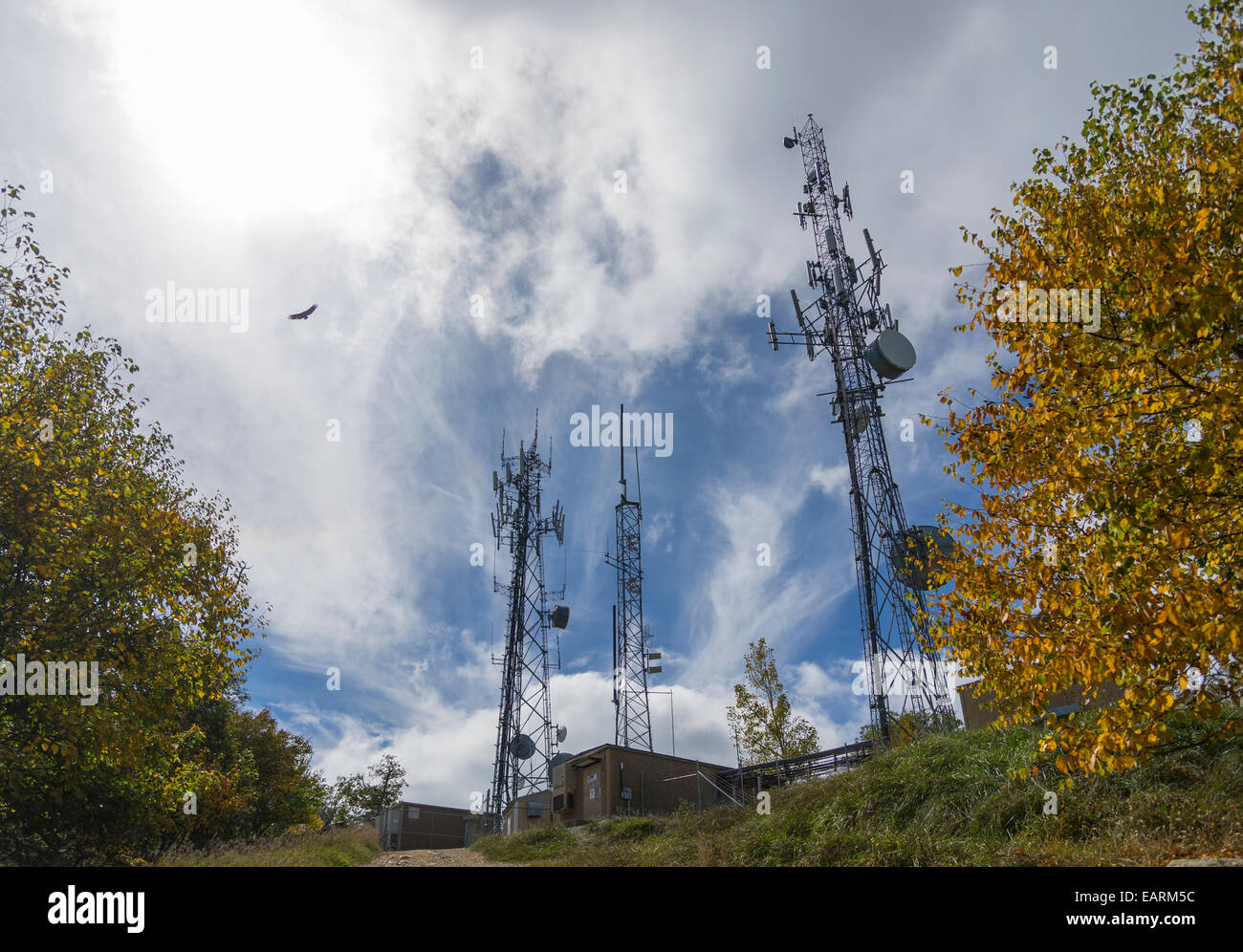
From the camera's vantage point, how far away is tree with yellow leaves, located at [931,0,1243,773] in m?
7.12

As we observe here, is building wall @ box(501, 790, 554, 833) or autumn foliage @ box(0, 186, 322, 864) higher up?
autumn foliage @ box(0, 186, 322, 864)

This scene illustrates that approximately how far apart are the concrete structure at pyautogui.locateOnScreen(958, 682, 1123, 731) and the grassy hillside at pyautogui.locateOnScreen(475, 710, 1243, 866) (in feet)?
4.36

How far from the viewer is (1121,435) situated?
26.2 feet

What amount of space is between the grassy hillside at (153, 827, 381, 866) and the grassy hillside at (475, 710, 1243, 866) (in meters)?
5.93

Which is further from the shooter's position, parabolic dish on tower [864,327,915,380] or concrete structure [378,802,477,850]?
concrete structure [378,802,477,850]

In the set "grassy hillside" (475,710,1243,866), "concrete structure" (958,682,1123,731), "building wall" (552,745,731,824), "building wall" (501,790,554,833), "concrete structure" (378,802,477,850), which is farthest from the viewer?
"concrete structure" (378,802,477,850)

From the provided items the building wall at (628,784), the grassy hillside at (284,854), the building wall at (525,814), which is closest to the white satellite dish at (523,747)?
the building wall at (525,814)

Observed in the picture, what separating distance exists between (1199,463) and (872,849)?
326 inches

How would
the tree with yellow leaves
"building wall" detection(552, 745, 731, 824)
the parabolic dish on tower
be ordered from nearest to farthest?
1. the tree with yellow leaves
2. the parabolic dish on tower
3. "building wall" detection(552, 745, 731, 824)

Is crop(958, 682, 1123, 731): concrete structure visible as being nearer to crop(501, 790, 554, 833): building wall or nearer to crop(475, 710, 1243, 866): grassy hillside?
crop(475, 710, 1243, 866): grassy hillside

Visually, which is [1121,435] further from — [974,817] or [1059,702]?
[1059,702]

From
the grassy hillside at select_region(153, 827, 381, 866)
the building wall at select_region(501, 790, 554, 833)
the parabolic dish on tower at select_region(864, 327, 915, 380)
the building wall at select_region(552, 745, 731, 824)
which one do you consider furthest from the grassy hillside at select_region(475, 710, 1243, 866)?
the building wall at select_region(501, 790, 554, 833)

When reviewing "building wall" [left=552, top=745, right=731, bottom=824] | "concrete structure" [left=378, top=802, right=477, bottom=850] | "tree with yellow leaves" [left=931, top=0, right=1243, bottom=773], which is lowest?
"concrete structure" [left=378, top=802, right=477, bottom=850]

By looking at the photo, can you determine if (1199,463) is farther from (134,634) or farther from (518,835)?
(518,835)
